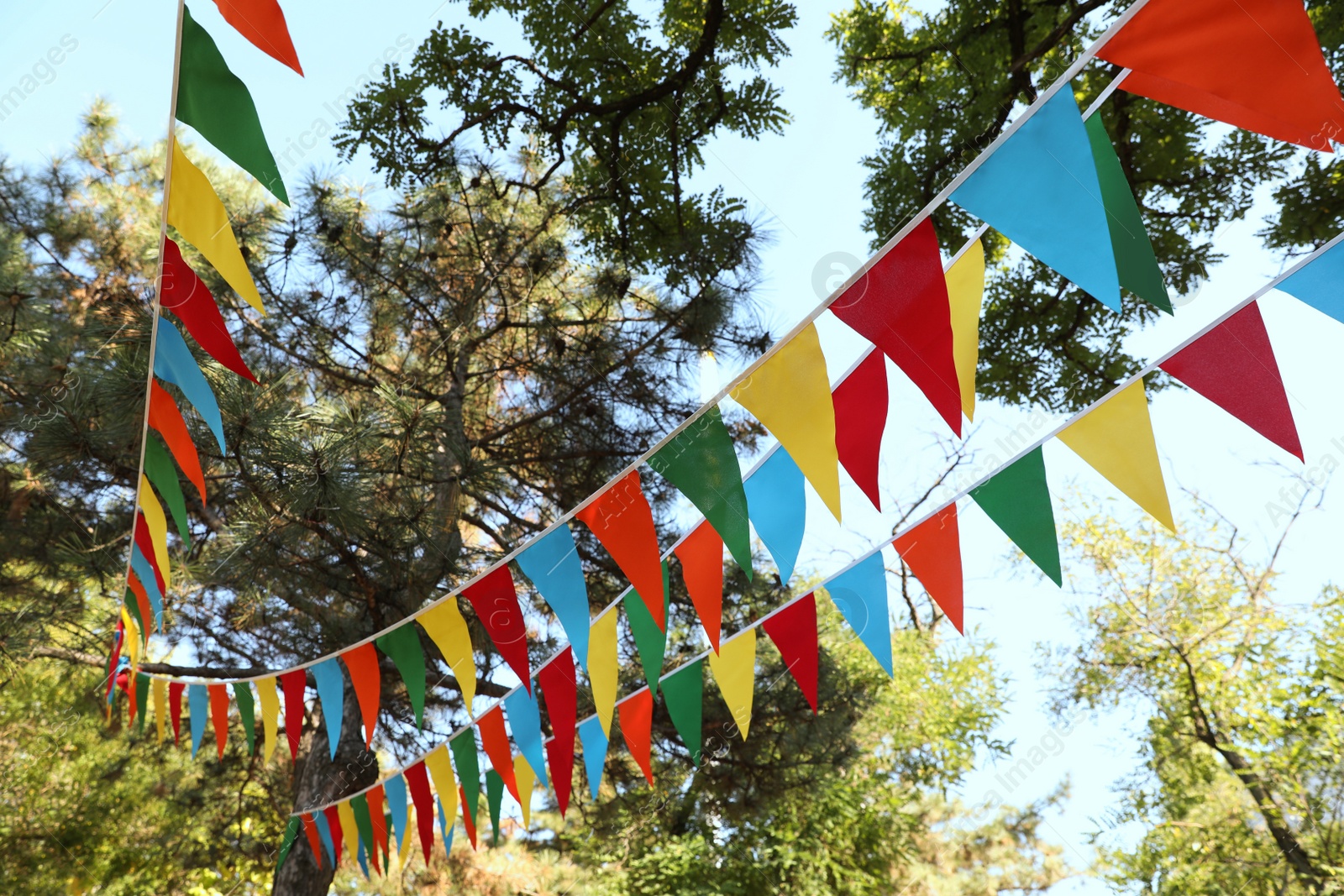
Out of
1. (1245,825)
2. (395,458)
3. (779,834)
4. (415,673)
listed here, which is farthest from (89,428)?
(1245,825)

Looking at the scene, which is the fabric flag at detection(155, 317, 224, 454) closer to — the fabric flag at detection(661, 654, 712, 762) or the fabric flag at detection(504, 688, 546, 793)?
the fabric flag at detection(504, 688, 546, 793)

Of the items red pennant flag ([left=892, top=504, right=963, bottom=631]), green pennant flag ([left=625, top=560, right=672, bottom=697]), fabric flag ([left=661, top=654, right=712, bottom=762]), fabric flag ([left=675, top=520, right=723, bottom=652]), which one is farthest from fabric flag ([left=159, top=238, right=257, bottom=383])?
fabric flag ([left=661, top=654, right=712, bottom=762])

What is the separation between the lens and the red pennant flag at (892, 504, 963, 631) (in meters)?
1.50

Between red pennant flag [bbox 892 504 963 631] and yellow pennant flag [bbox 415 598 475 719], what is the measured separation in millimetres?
989

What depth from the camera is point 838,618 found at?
6.48m

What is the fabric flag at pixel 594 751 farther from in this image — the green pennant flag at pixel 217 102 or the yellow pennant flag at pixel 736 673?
the green pennant flag at pixel 217 102

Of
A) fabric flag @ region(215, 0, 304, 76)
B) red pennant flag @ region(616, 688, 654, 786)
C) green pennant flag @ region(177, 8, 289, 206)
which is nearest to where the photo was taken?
fabric flag @ region(215, 0, 304, 76)

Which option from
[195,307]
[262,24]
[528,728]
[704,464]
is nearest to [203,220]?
[195,307]

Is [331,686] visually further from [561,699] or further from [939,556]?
[939,556]

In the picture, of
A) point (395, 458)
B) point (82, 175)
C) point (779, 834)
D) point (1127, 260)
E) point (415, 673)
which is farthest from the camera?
point (779, 834)

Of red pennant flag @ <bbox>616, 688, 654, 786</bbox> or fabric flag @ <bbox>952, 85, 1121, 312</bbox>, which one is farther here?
red pennant flag @ <bbox>616, 688, 654, 786</bbox>

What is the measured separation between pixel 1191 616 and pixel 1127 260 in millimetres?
6152

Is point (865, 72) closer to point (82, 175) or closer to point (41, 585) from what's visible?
point (82, 175)

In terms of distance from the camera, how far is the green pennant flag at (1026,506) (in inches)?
52.2
